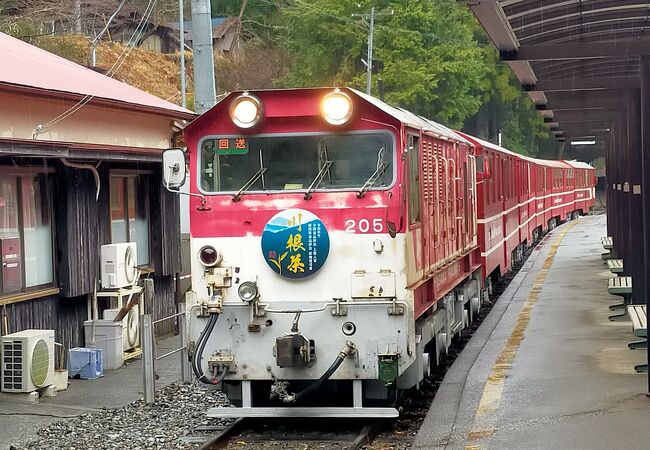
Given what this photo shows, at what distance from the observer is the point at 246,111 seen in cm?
902

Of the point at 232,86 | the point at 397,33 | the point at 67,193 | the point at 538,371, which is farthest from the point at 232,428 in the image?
the point at 232,86

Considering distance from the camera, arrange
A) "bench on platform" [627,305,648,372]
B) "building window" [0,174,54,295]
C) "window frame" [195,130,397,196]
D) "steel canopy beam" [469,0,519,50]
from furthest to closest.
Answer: "building window" [0,174,54,295], "bench on platform" [627,305,648,372], "steel canopy beam" [469,0,519,50], "window frame" [195,130,397,196]

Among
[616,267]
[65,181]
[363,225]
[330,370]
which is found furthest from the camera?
[616,267]

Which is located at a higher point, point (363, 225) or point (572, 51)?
point (572, 51)

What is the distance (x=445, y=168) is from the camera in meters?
11.6

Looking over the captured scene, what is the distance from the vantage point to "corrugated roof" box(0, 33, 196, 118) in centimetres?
1162

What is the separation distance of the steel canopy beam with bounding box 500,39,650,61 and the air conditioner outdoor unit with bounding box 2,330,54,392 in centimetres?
621

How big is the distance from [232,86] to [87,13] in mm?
10127

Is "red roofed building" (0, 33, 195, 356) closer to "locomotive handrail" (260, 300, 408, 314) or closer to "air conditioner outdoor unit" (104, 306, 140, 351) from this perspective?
"air conditioner outdoor unit" (104, 306, 140, 351)

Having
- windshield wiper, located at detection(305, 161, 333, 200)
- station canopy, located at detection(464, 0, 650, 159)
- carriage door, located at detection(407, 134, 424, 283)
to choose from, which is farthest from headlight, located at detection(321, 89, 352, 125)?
station canopy, located at detection(464, 0, 650, 159)

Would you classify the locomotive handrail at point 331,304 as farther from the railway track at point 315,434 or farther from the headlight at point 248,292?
the railway track at point 315,434

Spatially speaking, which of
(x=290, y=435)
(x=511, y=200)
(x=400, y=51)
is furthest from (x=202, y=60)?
(x=400, y=51)

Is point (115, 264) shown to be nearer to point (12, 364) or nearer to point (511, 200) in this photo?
point (12, 364)

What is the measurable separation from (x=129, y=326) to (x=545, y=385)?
5.57m
